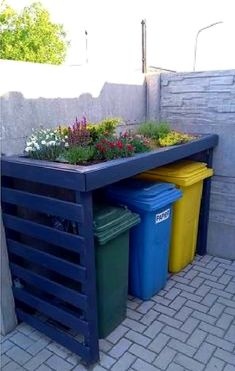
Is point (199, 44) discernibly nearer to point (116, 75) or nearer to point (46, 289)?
point (116, 75)

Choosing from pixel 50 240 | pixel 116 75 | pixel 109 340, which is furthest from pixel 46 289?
pixel 116 75

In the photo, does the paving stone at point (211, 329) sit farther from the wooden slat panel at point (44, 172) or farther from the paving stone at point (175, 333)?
the wooden slat panel at point (44, 172)

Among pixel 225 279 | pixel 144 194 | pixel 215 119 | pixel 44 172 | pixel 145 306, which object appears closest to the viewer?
pixel 44 172

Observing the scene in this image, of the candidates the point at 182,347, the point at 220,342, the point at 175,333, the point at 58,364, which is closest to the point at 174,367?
the point at 182,347

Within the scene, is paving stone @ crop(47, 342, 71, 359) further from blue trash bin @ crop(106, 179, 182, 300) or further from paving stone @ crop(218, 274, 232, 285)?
paving stone @ crop(218, 274, 232, 285)

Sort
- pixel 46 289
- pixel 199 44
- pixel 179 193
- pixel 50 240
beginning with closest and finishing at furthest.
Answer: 1. pixel 50 240
2. pixel 46 289
3. pixel 179 193
4. pixel 199 44

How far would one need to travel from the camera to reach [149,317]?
2664 mm

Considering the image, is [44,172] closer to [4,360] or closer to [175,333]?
[4,360]

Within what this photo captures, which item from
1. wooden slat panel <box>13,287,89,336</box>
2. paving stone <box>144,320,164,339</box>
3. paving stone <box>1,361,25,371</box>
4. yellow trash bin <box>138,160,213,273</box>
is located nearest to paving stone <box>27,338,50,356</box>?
paving stone <box>1,361,25,371</box>

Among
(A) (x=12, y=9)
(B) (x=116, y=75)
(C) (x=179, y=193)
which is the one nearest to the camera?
(C) (x=179, y=193)

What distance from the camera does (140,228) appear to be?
105 inches

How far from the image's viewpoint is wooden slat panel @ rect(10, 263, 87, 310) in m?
2.05

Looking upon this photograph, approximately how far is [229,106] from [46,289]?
2536mm

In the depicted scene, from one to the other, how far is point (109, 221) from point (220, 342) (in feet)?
4.26
